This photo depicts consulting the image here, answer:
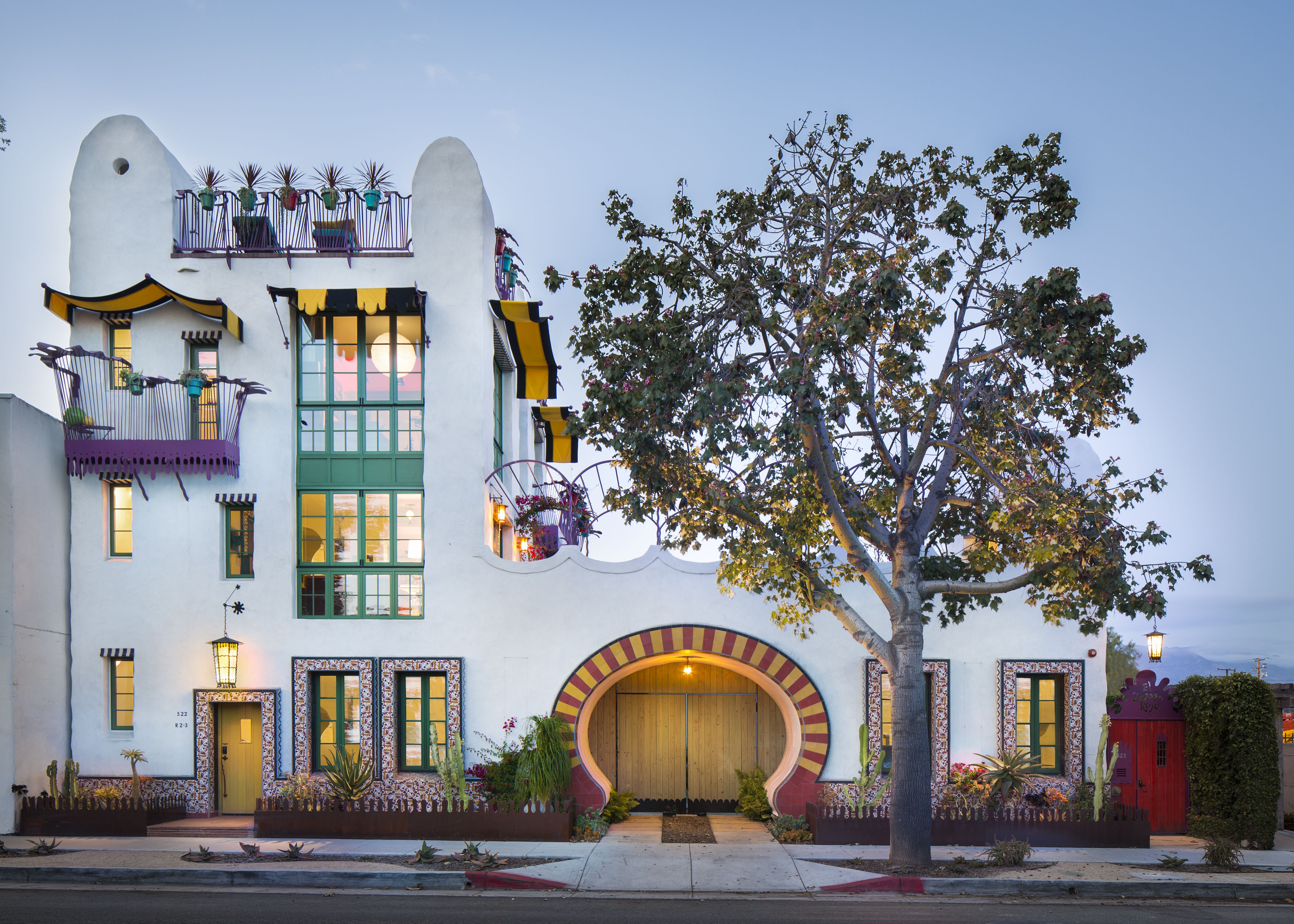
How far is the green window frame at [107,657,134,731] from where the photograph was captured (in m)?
18.0

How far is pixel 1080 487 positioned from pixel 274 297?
12.8 metres

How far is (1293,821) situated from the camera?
18297mm

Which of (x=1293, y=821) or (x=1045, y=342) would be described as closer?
(x=1045, y=342)

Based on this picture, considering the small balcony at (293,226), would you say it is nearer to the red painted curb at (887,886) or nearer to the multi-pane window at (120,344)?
the multi-pane window at (120,344)

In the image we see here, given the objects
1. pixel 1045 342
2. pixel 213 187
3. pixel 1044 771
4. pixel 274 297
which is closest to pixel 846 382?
pixel 1045 342

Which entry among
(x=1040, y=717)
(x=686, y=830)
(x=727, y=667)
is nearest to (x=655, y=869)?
(x=686, y=830)

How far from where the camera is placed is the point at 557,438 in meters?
24.7

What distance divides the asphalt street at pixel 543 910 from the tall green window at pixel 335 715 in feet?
15.2

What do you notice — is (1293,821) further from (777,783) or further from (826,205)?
(826,205)

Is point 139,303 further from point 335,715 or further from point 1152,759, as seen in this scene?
point 1152,759

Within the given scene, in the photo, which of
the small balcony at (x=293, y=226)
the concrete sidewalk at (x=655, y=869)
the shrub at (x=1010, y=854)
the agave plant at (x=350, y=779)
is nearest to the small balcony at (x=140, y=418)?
the small balcony at (x=293, y=226)

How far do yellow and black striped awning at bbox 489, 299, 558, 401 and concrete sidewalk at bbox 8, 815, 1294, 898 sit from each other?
28.0ft

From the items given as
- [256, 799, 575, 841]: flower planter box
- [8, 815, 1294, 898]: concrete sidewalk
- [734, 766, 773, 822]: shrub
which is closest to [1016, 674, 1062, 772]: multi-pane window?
[8, 815, 1294, 898]: concrete sidewalk

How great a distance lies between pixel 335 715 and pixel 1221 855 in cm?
1329
